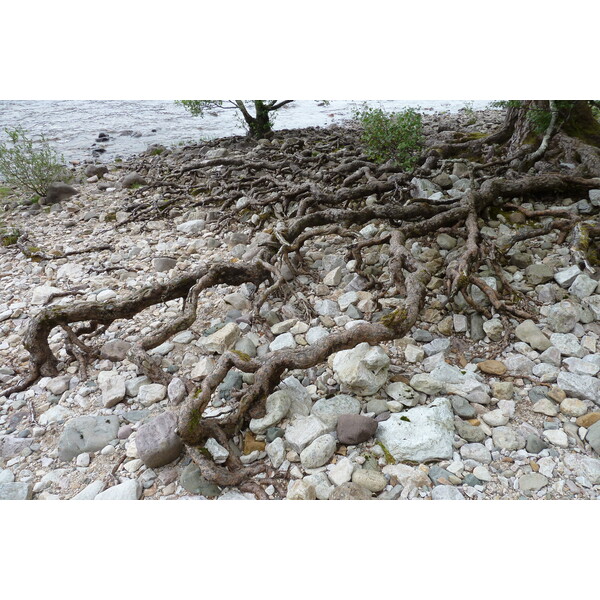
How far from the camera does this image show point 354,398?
8.70 ft

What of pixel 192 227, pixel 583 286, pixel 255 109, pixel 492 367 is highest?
pixel 255 109

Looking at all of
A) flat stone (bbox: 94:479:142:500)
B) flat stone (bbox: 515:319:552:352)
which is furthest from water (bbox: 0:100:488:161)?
flat stone (bbox: 94:479:142:500)

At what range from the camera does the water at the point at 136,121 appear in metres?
7.44

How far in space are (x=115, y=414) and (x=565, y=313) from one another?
3426 mm

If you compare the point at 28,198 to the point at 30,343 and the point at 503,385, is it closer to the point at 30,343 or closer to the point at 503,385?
the point at 30,343

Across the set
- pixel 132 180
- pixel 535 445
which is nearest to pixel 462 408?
pixel 535 445

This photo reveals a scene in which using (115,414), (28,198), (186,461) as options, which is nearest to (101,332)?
(115,414)

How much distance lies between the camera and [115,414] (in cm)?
283

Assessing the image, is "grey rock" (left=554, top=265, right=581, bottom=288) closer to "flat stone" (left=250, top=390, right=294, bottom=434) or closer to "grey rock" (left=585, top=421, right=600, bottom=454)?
"grey rock" (left=585, top=421, right=600, bottom=454)

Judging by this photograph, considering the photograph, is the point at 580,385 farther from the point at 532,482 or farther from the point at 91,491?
the point at 91,491

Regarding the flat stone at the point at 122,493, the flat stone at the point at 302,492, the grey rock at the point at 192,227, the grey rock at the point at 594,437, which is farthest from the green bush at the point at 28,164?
the grey rock at the point at 594,437

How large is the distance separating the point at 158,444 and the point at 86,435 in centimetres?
61

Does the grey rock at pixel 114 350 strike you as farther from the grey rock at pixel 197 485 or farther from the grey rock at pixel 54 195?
the grey rock at pixel 54 195

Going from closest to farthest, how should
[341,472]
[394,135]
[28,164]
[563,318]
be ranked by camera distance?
[341,472] < [563,318] < [394,135] < [28,164]
